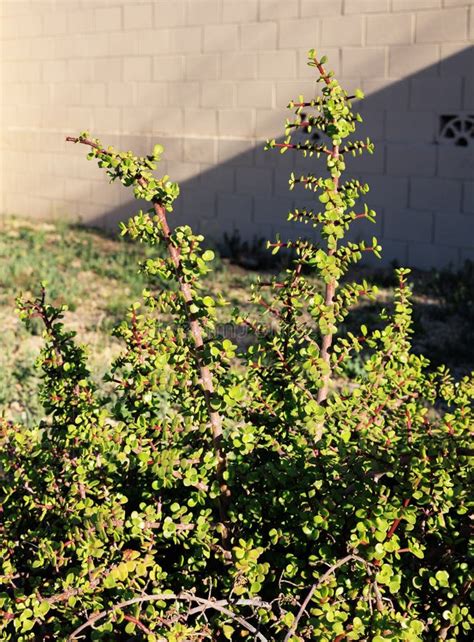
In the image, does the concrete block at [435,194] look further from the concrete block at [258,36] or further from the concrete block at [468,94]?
the concrete block at [258,36]

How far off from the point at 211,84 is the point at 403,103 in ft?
6.89

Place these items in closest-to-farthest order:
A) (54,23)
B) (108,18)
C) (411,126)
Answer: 1. (411,126)
2. (108,18)
3. (54,23)

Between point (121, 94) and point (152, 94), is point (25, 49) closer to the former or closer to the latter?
point (121, 94)

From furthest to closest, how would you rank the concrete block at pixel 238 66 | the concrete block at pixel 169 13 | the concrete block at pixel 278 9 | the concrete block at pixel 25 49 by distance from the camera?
1. the concrete block at pixel 25 49
2. the concrete block at pixel 169 13
3. the concrete block at pixel 238 66
4. the concrete block at pixel 278 9

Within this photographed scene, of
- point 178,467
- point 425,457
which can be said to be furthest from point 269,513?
point 425,457

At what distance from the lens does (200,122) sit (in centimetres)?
927

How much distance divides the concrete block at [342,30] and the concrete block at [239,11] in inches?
30.9

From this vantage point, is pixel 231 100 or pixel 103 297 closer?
pixel 103 297

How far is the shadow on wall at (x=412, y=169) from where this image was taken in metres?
7.59

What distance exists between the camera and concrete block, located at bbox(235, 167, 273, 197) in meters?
8.85

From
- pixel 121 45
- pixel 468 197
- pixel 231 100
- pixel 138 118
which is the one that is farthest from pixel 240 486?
pixel 121 45

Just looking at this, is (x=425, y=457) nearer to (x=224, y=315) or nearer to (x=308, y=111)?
(x=224, y=315)

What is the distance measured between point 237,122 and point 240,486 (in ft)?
22.6

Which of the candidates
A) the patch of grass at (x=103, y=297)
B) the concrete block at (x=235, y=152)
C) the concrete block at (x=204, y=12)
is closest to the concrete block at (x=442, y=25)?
the patch of grass at (x=103, y=297)
